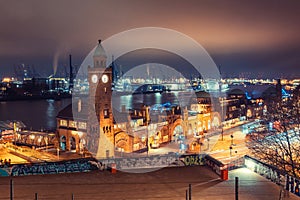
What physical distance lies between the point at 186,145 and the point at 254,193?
13.2 metres

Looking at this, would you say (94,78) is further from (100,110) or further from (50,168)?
(50,168)

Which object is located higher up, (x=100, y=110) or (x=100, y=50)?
(x=100, y=50)

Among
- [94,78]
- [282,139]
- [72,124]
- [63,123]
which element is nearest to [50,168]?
[282,139]

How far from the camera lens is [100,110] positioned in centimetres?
1742

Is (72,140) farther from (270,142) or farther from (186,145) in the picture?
(270,142)

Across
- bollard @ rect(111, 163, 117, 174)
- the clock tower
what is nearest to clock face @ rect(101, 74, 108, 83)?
the clock tower

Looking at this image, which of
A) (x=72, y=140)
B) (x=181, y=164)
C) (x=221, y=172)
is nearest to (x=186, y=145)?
(x=72, y=140)

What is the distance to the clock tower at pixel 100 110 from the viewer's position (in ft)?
56.5

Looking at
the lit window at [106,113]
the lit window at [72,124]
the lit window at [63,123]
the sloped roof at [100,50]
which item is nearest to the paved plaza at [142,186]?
the lit window at [106,113]

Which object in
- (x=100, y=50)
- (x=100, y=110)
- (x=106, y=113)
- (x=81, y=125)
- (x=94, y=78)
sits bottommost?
(x=81, y=125)

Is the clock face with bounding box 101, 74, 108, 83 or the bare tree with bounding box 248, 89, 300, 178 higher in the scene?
the clock face with bounding box 101, 74, 108, 83

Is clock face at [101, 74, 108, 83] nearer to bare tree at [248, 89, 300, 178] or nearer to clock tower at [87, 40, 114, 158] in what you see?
clock tower at [87, 40, 114, 158]

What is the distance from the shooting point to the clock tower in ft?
56.5

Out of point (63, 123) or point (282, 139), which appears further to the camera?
point (63, 123)
